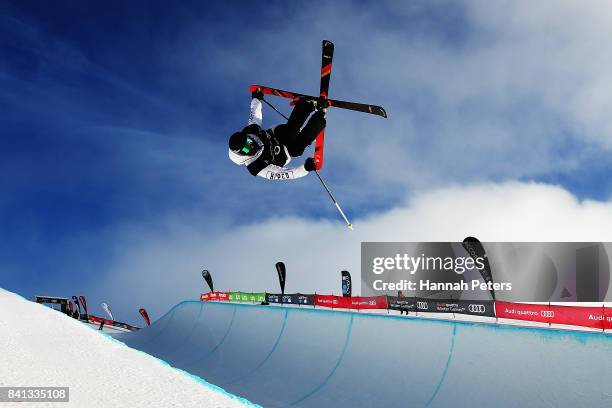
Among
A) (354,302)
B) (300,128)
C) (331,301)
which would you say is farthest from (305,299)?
(300,128)

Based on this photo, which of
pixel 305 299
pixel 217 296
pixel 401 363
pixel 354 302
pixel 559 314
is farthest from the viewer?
pixel 217 296

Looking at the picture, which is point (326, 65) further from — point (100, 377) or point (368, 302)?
point (368, 302)

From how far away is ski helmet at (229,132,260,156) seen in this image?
281 inches

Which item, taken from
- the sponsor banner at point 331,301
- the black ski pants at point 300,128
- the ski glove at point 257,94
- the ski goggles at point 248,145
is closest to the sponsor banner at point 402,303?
the sponsor banner at point 331,301

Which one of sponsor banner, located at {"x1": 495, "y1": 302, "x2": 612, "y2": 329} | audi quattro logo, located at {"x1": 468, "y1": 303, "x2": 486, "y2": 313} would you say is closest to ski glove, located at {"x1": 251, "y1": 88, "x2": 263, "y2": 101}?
sponsor banner, located at {"x1": 495, "y1": 302, "x2": 612, "y2": 329}

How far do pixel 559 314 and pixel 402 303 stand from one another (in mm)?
7343

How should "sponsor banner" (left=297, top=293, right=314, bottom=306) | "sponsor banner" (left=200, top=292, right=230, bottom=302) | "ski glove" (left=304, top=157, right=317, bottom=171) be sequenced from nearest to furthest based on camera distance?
"ski glove" (left=304, top=157, right=317, bottom=171), "sponsor banner" (left=297, top=293, right=314, bottom=306), "sponsor banner" (left=200, top=292, right=230, bottom=302)

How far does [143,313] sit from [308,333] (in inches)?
1211

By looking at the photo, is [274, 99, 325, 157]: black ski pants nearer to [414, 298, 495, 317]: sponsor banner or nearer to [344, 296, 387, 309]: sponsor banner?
[414, 298, 495, 317]: sponsor banner

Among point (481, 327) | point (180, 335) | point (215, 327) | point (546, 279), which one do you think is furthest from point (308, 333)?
point (546, 279)

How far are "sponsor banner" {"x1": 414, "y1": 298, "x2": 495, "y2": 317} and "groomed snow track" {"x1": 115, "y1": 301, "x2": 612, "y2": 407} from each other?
18.8ft

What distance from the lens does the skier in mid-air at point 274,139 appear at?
7238mm

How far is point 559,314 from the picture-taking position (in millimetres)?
13023

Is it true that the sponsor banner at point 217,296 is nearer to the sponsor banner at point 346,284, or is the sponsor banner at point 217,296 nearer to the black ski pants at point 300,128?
the sponsor banner at point 346,284
